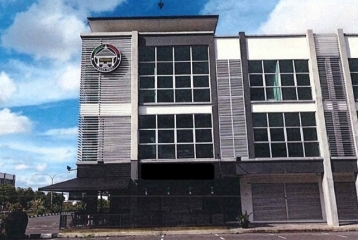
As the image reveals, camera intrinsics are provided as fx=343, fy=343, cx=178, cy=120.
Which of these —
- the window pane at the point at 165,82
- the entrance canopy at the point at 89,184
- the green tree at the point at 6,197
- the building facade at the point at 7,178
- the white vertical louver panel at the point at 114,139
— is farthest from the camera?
the building facade at the point at 7,178

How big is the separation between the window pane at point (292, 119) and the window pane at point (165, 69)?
8400 millimetres

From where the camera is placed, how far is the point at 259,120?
2289 centimetres

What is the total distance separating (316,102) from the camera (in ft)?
74.9

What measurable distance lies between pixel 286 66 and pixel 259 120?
4434 millimetres

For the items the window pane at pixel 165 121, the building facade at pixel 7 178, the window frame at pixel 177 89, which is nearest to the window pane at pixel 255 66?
the window frame at pixel 177 89

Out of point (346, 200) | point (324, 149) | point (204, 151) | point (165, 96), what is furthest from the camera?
point (165, 96)

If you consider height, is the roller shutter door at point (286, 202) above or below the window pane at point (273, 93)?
below

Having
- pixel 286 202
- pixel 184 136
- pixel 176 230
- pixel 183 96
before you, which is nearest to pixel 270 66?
pixel 183 96

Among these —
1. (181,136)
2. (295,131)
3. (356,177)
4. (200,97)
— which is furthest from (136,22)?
(356,177)

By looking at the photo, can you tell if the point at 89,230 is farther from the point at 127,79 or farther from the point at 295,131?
the point at 295,131

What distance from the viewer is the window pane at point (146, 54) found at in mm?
24016

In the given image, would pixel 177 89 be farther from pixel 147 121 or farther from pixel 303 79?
pixel 303 79

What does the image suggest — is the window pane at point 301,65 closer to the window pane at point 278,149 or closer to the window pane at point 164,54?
the window pane at point 278,149

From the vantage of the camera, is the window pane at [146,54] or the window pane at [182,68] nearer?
the window pane at [182,68]
